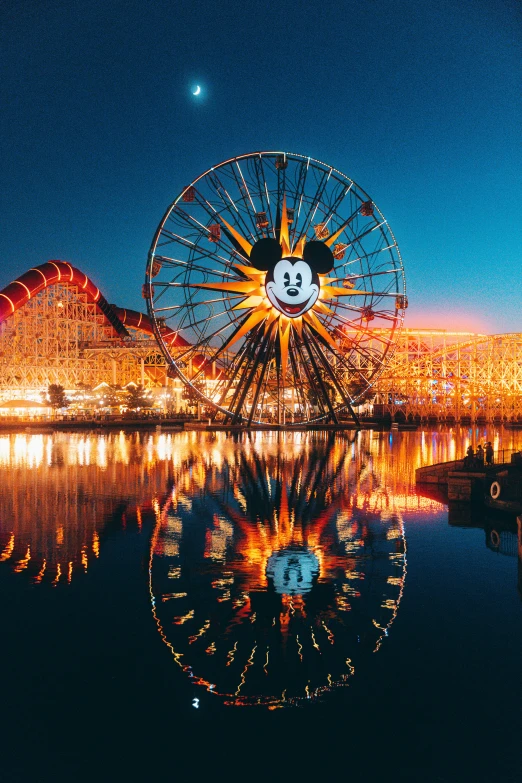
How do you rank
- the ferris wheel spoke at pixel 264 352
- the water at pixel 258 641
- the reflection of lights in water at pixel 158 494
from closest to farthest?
the water at pixel 258 641
the reflection of lights in water at pixel 158 494
the ferris wheel spoke at pixel 264 352

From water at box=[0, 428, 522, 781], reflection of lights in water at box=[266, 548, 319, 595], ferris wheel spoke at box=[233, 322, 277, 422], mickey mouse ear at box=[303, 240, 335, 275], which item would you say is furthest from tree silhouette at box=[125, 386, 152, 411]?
reflection of lights in water at box=[266, 548, 319, 595]

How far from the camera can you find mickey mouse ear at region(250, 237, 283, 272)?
134ft

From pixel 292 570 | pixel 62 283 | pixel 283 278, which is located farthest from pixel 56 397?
pixel 292 570

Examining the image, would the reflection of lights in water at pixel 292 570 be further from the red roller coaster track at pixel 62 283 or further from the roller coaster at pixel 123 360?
the red roller coaster track at pixel 62 283

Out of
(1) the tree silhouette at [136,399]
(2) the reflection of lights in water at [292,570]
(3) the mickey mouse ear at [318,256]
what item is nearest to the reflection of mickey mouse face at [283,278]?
(3) the mickey mouse ear at [318,256]

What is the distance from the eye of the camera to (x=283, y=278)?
4084 cm

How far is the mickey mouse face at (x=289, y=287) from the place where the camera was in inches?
1606

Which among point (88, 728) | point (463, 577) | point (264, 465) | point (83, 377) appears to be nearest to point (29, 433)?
point (83, 377)

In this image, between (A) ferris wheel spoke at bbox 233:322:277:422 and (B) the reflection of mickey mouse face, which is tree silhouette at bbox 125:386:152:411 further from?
(B) the reflection of mickey mouse face

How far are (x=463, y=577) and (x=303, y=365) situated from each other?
31311 millimetres

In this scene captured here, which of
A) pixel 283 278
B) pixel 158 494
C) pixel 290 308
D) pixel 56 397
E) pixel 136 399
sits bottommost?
pixel 158 494

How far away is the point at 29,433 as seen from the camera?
208 feet

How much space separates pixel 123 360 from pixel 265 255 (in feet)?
176

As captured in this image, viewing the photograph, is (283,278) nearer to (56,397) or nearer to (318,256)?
(318,256)
